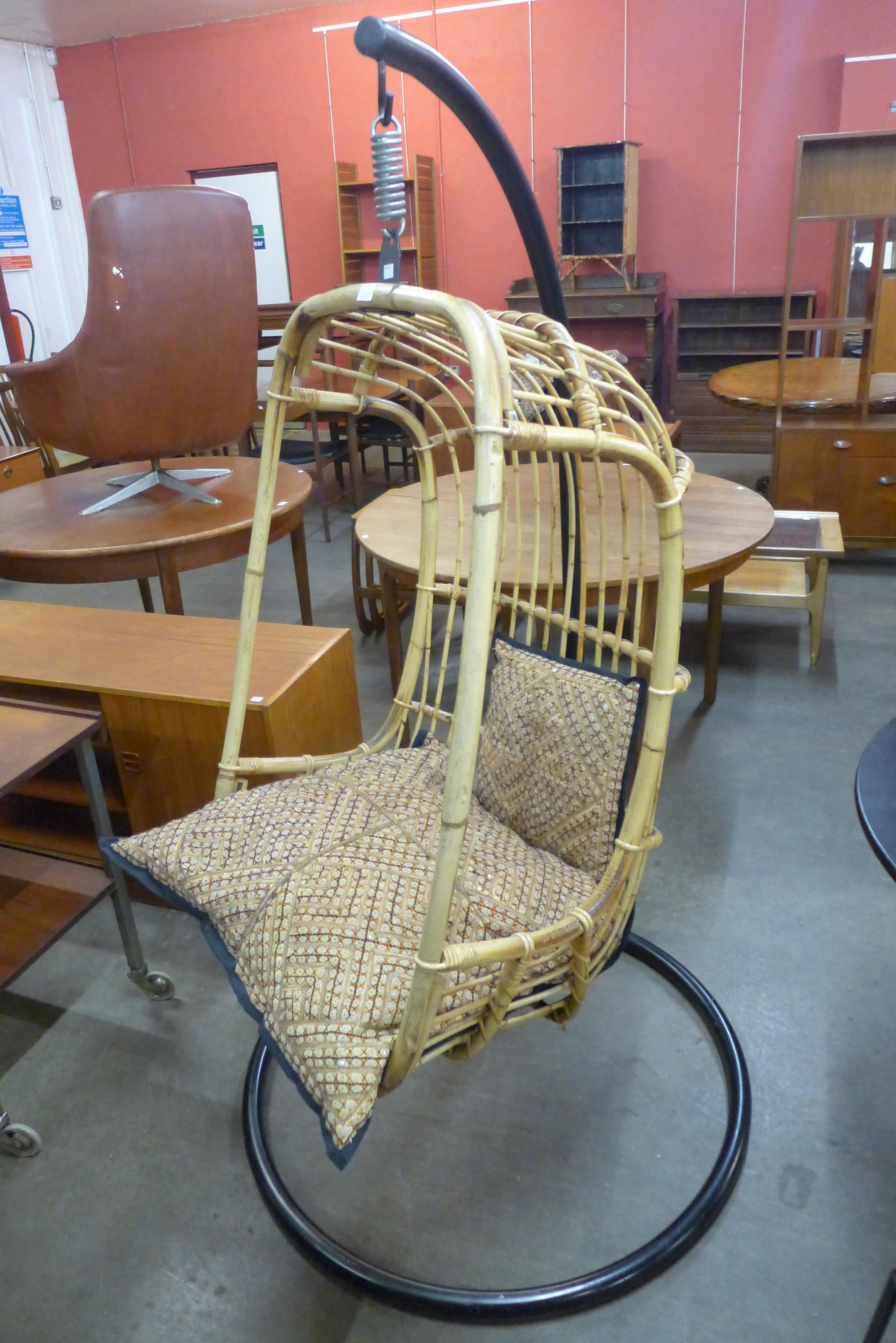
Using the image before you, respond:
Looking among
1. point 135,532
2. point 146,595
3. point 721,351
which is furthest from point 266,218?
point 135,532

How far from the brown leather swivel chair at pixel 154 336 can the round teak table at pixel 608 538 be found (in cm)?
56

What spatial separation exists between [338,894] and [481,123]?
1037mm

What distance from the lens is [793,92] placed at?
560cm

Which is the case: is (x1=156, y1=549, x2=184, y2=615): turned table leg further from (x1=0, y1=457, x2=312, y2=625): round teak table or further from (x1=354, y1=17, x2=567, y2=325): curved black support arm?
(x1=354, y1=17, x2=567, y2=325): curved black support arm

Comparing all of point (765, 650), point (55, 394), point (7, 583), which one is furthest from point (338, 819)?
point (7, 583)

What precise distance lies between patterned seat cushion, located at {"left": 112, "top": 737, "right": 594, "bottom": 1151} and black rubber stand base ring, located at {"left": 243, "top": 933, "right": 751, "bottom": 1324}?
41 centimetres

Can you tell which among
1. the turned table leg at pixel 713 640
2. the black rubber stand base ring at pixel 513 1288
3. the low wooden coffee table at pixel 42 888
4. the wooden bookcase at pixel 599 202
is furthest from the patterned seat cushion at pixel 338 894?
the wooden bookcase at pixel 599 202

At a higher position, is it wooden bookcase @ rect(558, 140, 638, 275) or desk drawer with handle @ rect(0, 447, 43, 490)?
wooden bookcase @ rect(558, 140, 638, 275)

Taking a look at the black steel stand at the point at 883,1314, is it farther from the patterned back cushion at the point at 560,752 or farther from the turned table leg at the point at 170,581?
the turned table leg at the point at 170,581

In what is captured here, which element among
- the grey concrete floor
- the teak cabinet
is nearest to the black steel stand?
the grey concrete floor

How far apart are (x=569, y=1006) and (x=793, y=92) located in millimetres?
6249

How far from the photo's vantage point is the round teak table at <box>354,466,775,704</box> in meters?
2.23

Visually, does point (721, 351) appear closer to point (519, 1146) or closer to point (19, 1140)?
point (519, 1146)

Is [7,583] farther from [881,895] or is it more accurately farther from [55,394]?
[881,895]
